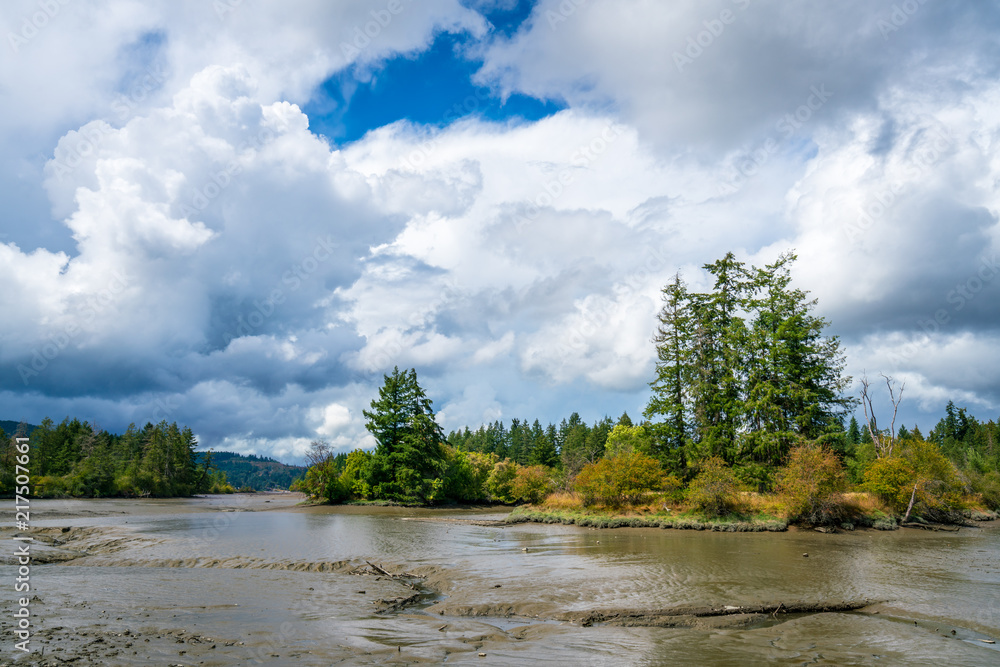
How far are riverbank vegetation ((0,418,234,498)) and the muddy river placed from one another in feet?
197

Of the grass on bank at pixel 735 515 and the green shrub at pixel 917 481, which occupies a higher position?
the green shrub at pixel 917 481

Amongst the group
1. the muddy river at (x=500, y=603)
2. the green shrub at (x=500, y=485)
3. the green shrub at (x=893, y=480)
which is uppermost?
the green shrub at (x=893, y=480)

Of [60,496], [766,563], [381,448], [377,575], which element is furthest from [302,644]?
[60,496]

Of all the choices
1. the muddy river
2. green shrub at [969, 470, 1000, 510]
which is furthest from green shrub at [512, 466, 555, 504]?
green shrub at [969, 470, 1000, 510]

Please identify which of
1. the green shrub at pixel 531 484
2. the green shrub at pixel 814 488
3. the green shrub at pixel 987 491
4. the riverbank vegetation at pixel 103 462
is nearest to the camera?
the green shrub at pixel 814 488

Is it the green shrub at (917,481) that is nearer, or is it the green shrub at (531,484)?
the green shrub at (917,481)

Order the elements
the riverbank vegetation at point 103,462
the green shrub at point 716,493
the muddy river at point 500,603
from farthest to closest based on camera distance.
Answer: the riverbank vegetation at point 103,462 → the green shrub at point 716,493 → the muddy river at point 500,603

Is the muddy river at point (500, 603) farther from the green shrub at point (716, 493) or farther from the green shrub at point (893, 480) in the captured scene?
the green shrub at point (893, 480)

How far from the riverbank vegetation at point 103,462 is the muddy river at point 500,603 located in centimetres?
5996

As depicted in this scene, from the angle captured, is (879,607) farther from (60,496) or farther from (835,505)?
(60,496)

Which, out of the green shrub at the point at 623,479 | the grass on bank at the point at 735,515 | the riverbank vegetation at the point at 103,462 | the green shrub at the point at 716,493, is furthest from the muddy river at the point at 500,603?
the riverbank vegetation at the point at 103,462

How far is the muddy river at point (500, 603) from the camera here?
992 centimetres

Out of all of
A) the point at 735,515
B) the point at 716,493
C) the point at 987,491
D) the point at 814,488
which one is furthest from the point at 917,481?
the point at 987,491

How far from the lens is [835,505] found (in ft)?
116
